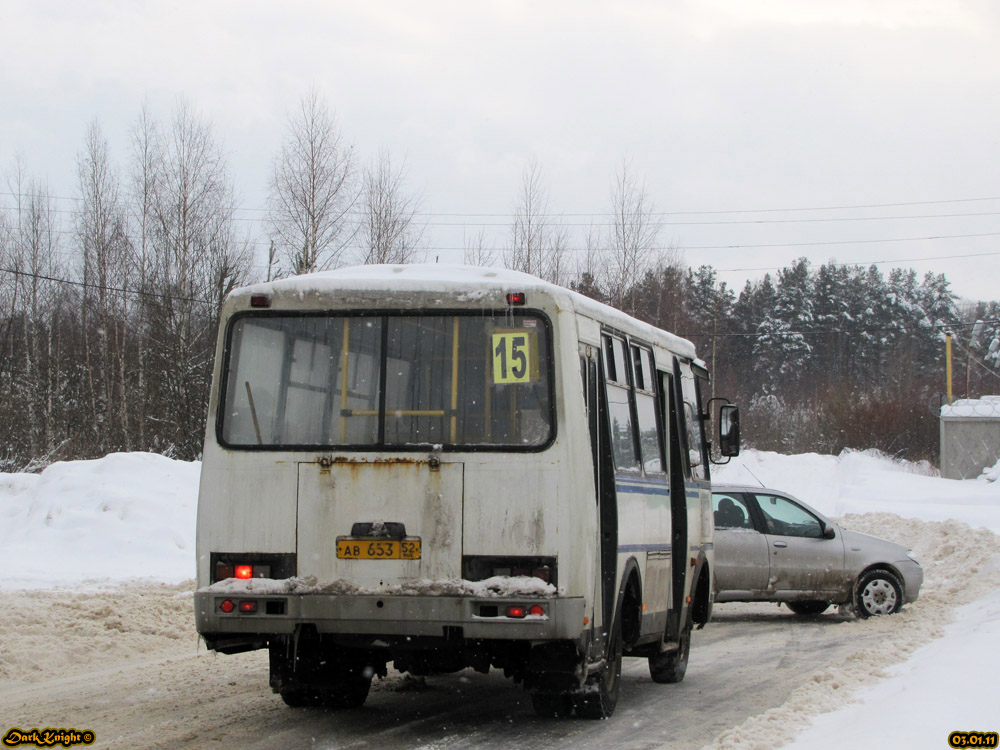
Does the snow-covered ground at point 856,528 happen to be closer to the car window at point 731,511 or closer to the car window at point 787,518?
the car window at point 787,518

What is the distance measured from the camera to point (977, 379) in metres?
82.8

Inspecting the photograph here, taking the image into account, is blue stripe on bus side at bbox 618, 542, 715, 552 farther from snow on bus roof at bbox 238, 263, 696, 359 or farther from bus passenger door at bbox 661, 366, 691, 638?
snow on bus roof at bbox 238, 263, 696, 359

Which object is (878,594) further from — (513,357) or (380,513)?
(380,513)

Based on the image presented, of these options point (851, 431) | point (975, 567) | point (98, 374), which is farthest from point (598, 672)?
point (851, 431)

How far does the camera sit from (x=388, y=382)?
7621 mm

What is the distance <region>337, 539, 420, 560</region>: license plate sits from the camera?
288 inches

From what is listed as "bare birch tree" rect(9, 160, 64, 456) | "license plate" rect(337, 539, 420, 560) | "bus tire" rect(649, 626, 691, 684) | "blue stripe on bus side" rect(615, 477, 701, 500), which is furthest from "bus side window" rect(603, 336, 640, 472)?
"bare birch tree" rect(9, 160, 64, 456)

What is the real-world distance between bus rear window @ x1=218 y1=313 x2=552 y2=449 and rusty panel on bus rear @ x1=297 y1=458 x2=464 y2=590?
19 centimetres

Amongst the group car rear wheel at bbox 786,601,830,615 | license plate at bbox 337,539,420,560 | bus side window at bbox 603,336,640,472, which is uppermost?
bus side window at bbox 603,336,640,472

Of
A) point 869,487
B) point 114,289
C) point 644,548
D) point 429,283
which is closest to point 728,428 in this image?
point 644,548

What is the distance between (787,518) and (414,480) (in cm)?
972

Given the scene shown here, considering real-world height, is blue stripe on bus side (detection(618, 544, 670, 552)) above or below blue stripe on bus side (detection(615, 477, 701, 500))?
below

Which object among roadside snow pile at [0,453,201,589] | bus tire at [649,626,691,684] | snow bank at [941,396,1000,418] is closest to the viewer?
bus tire at [649,626,691,684]

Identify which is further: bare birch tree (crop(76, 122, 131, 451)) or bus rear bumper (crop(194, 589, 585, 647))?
bare birch tree (crop(76, 122, 131, 451))
